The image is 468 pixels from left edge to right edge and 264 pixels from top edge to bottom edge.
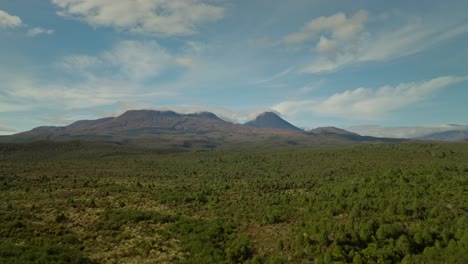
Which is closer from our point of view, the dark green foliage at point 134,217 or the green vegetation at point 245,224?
the green vegetation at point 245,224

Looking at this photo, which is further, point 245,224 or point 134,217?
point 134,217

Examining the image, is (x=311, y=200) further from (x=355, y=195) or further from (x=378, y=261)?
(x=378, y=261)

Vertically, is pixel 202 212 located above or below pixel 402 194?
below

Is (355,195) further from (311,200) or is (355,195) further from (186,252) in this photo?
Answer: (186,252)

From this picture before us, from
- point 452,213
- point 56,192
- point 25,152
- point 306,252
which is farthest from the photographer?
point 25,152

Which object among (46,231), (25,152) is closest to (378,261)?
(46,231)

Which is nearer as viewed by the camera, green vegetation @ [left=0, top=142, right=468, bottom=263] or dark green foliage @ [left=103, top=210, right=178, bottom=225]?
green vegetation @ [left=0, top=142, right=468, bottom=263]

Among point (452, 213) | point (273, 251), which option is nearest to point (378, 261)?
point (273, 251)

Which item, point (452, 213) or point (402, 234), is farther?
point (452, 213)

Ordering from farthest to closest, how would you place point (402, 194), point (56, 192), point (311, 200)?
point (56, 192) < point (311, 200) < point (402, 194)

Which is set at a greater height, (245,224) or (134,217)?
(134,217)
